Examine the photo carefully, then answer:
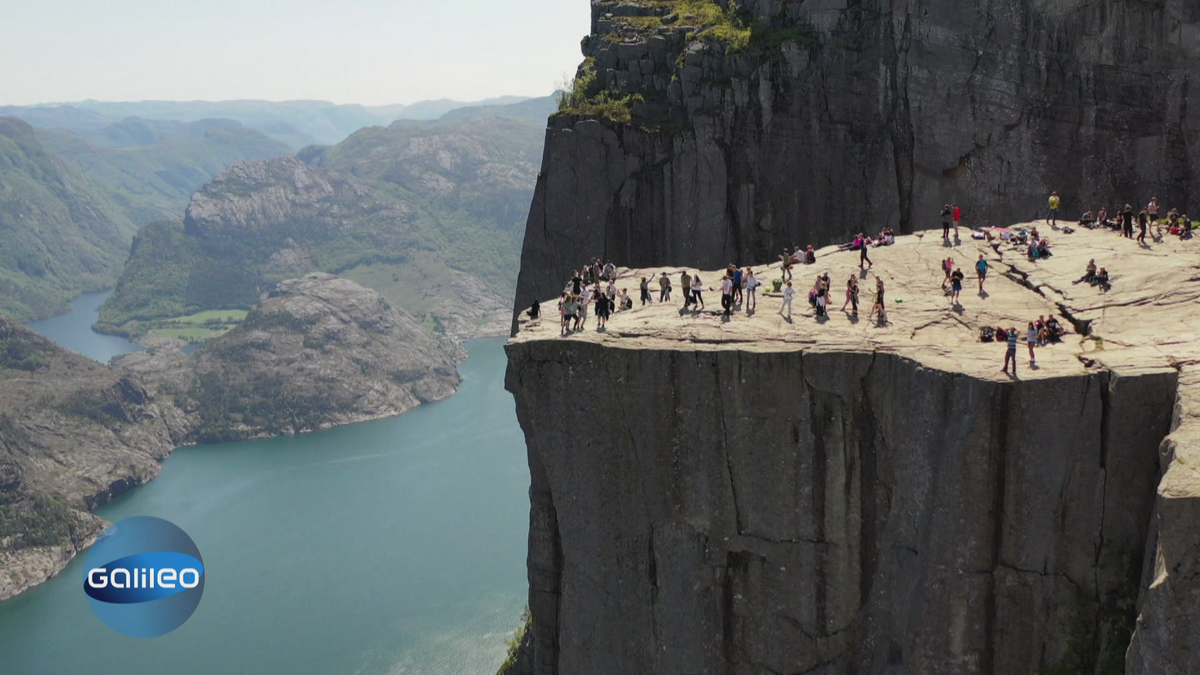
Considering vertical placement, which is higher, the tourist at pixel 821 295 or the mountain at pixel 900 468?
the tourist at pixel 821 295

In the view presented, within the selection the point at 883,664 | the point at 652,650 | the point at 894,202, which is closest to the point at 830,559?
the point at 883,664

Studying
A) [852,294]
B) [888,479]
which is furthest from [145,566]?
[888,479]

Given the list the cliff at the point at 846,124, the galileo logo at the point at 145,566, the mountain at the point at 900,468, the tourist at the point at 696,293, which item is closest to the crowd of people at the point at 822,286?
the tourist at the point at 696,293

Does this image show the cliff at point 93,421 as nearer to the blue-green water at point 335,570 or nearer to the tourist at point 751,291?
the blue-green water at point 335,570

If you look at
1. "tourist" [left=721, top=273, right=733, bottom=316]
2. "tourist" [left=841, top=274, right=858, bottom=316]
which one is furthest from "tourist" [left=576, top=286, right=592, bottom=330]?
"tourist" [left=841, top=274, right=858, bottom=316]

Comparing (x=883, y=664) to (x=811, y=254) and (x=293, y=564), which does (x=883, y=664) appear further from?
(x=293, y=564)

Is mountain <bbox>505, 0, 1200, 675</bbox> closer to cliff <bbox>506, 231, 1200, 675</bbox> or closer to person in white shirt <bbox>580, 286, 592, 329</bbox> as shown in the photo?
cliff <bbox>506, 231, 1200, 675</bbox>
